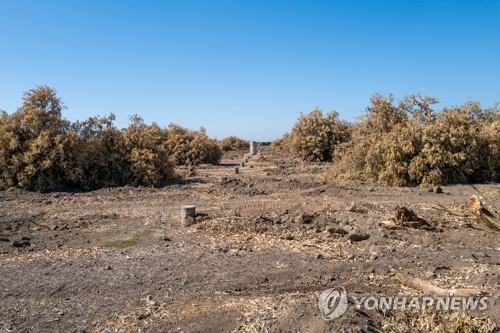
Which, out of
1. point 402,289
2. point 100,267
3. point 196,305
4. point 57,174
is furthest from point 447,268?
point 57,174

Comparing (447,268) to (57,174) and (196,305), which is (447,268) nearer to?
(196,305)

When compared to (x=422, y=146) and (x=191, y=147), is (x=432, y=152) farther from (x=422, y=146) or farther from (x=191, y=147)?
(x=191, y=147)

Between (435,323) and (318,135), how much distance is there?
53.8ft

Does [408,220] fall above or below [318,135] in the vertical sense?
below

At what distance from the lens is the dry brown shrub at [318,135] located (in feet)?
63.6

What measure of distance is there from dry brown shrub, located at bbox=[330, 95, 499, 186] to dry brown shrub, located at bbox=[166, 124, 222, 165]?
9.31 meters

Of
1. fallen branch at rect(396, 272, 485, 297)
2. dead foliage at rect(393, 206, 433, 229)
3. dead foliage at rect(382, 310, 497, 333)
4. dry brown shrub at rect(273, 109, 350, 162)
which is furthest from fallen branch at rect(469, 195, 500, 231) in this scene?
dry brown shrub at rect(273, 109, 350, 162)

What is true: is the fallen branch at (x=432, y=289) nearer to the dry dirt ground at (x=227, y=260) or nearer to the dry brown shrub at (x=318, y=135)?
the dry dirt ground at (x=227, y=260)

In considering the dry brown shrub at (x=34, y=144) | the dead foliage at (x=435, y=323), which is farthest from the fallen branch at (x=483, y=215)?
the dry brown shrub at (x=34, y=144)

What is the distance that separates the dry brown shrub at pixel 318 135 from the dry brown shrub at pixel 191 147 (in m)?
4.16

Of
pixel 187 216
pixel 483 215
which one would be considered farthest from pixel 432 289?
pixel 187 216

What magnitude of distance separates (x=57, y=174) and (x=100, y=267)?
7.58 meters

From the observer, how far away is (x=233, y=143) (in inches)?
1419

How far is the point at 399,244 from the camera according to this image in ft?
19.9
